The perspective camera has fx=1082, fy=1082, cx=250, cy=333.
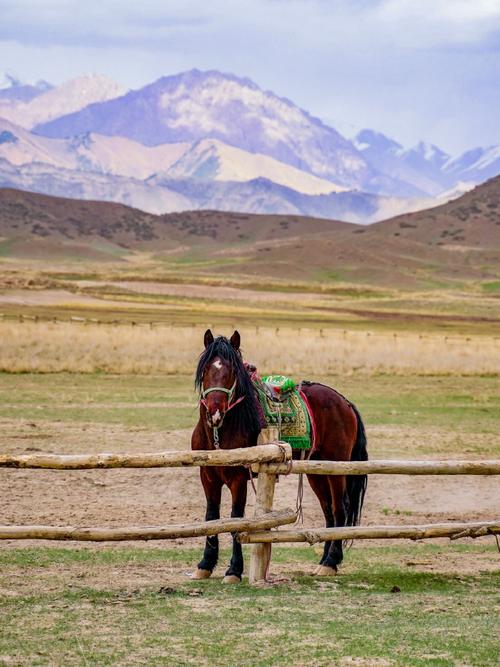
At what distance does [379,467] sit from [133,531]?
2505mm

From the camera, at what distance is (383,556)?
12703mm

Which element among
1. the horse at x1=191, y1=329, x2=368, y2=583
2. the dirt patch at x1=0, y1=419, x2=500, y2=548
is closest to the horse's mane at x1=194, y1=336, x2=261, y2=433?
the horse at x1=191, y1=329, x2=368, y2=583

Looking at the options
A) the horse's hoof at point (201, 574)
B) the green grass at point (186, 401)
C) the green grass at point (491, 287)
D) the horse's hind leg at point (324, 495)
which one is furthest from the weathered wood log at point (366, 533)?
the green grass at point (491, 287)

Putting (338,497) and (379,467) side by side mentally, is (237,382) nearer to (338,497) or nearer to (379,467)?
(379,467)

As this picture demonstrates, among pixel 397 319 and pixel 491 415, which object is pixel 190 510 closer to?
pixel 491 415

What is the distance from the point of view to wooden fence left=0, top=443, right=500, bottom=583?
392 inches

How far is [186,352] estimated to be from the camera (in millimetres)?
37188

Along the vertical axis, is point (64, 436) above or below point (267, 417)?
below

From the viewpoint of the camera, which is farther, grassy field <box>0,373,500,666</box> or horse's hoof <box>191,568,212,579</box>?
horse's hoof <box>191,568,212,579</box>

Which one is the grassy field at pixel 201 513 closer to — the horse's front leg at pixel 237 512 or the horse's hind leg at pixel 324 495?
the horse's front leg at pixel 237 512

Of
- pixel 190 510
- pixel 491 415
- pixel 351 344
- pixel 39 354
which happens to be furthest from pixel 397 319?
pixel 190 510

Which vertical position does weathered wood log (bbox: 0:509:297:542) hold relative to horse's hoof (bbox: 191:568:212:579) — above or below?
above

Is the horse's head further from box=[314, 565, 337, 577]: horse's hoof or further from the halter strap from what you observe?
box=[314, 565, 337, 577]: horse's hoof

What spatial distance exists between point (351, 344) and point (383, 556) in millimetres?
28317
